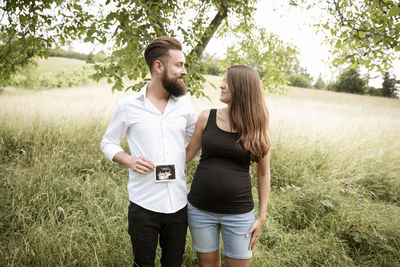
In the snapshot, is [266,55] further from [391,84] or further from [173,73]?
[391,84]

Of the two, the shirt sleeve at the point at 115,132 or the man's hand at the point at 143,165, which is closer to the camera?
the man's hand at the point at 143,165

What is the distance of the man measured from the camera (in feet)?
5.82

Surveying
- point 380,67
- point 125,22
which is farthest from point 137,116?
point 380,67

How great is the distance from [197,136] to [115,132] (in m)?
0.65

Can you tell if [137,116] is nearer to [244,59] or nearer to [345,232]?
[345,232]

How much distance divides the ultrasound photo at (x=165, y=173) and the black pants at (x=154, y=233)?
28 centimetres

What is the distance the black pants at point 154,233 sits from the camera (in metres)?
1.78

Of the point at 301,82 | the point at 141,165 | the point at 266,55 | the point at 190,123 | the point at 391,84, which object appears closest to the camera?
the point at 141,165

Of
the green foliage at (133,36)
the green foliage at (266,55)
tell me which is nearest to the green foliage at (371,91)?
the green foliage at (266,55)

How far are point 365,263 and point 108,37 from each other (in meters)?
4.26

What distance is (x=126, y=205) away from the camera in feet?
11.2

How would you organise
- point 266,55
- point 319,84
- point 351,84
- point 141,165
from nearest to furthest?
point 141,165, point 266,55, point 351,84, point 319,84

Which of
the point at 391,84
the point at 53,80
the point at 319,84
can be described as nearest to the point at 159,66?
the point at 391,84

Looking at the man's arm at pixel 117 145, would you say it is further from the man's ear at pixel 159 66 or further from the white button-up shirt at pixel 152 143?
the man's ear at pixel 159 66
